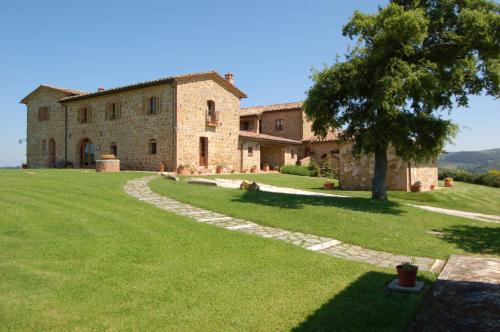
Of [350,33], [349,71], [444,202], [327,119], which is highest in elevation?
[350,33]

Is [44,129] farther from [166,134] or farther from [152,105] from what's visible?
[166,134]

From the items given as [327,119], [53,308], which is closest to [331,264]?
[53,308]

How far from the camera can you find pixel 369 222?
9273 millimetres

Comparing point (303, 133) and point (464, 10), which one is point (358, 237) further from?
point (303, 133)

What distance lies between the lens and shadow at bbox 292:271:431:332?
3.62m

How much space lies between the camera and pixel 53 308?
3.98 m

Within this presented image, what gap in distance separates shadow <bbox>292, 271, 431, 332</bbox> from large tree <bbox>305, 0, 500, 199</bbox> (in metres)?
8.86

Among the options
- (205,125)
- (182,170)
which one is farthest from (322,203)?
(205,125)

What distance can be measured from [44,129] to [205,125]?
1635 cm

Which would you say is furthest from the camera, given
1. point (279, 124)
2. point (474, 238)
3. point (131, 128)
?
point (279, 124)

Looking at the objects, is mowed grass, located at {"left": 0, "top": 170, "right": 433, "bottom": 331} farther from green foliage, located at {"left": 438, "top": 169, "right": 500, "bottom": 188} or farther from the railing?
green foliage, located at {"left": 438, "top": 169, "right": 500, "bottom": 188}

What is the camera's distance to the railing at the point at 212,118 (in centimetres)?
2536

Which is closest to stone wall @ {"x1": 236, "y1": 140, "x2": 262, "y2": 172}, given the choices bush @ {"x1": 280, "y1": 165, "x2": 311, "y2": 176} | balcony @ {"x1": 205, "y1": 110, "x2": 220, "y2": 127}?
bush @ {"x1": 280, "y1": 165, "x2": 311, "y2": 176}

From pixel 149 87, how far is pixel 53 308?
2179cm
